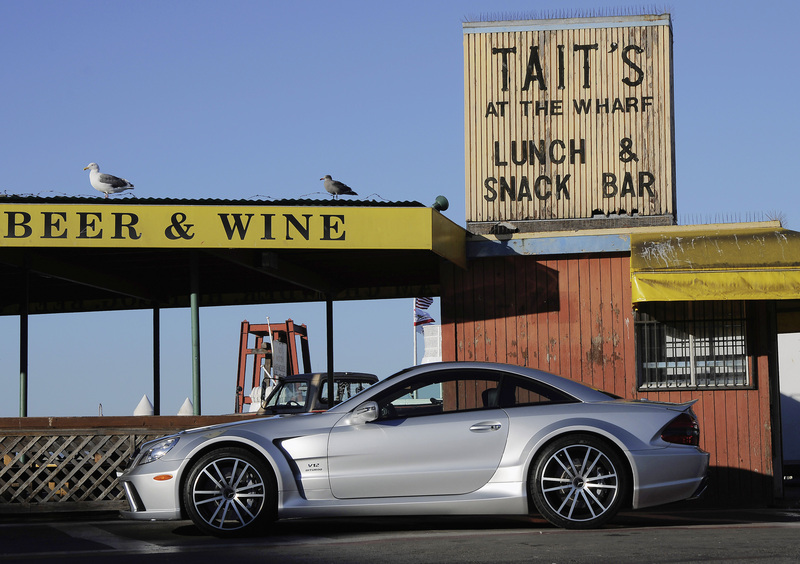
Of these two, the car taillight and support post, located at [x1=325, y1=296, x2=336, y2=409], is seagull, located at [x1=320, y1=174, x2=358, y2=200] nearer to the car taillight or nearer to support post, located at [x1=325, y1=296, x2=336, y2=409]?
support post, located at [x1=325, y1=296, x2=336, y2=409]

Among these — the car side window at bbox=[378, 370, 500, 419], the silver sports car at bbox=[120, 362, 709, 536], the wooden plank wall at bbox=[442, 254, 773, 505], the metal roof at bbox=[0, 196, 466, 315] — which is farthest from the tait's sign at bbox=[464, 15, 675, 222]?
the silver sports car at bbox=[120, 362, 709, 536]

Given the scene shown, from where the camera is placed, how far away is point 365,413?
8.35 m

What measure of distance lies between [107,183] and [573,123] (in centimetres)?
644

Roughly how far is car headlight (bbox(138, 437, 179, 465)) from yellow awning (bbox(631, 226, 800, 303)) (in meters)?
5.92

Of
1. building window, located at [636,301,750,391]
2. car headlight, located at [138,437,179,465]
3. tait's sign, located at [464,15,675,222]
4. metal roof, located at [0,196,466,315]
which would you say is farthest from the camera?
tait's sign, located at [464,15,675,222]

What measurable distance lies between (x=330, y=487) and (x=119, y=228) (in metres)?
4.34

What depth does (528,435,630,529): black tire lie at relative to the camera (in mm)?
8211

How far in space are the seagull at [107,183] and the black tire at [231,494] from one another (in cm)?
619

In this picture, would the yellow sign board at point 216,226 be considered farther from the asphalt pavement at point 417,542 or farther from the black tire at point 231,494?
the black tire at point 231,494

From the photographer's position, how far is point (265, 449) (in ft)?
27.1

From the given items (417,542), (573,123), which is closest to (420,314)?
(573,123)

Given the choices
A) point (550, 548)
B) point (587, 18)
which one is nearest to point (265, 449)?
point (550, 548)

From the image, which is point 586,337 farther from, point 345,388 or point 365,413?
point 365,413

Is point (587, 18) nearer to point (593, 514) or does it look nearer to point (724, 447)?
point (724, 447)
